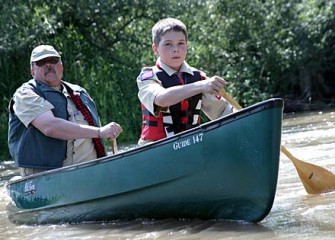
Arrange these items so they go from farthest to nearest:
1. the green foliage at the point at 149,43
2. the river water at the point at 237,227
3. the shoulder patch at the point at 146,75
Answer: the green foliage at the point at 149,43
the shoulder patch at the point at 146,75
the river water at the point at 237,227

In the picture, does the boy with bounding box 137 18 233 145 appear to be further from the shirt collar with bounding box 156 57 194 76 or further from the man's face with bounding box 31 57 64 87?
the man's face with bounding box 31 57 64 87

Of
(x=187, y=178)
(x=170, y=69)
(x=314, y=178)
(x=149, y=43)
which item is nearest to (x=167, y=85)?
(x=170, y=69)

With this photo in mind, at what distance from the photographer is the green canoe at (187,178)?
Answer: 177 inches

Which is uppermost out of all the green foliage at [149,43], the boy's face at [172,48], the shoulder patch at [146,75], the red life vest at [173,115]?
the green foliage at [149,43]

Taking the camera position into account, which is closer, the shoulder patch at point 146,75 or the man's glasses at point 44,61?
the shoulder patch at point 146,75

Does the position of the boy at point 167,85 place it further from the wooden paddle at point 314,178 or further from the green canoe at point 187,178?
the wooden paddle at point 314,178

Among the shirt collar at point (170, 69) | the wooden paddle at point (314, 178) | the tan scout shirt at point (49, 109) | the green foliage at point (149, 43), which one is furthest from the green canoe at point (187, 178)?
the green foliage at point (149, 43)

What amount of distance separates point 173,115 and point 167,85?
0.63 ft

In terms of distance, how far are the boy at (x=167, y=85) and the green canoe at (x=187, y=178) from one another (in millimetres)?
290

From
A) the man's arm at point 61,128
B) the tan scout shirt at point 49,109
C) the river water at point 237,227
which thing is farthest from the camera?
the tan scout shirt at point 49,109

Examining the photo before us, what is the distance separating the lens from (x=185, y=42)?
5.06 meters

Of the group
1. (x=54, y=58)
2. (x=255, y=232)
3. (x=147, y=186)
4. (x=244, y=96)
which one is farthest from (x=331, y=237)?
(x=244, y=96)

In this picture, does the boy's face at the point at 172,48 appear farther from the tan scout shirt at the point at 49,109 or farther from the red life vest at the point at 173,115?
the tan scout shirt at the point at 49,109

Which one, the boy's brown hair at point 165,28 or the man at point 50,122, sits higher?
the boy's brown hair at point 165,28
